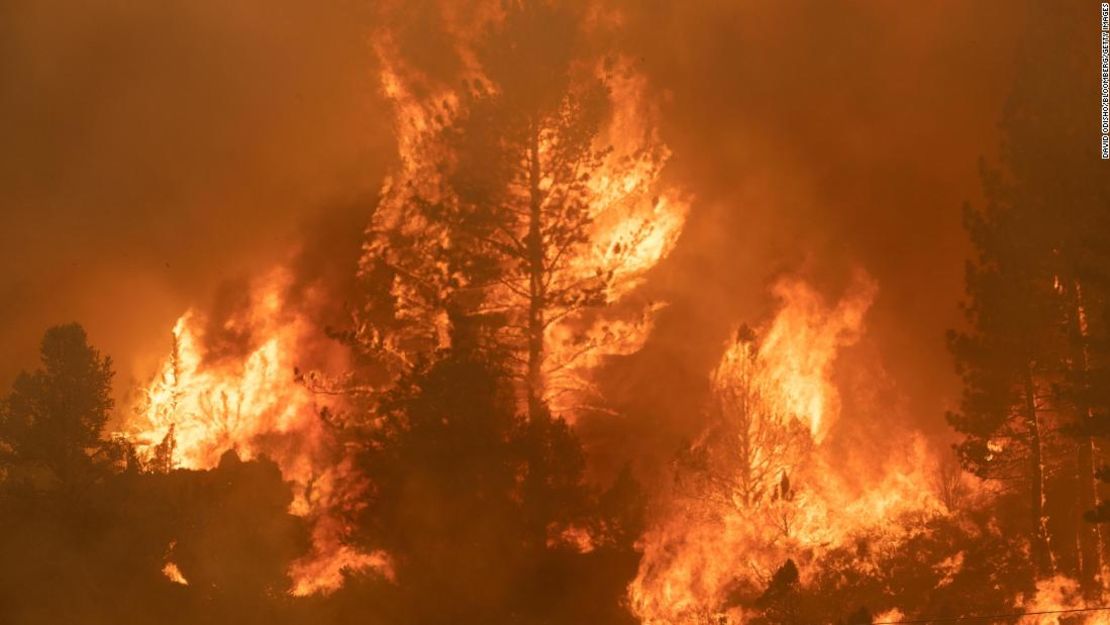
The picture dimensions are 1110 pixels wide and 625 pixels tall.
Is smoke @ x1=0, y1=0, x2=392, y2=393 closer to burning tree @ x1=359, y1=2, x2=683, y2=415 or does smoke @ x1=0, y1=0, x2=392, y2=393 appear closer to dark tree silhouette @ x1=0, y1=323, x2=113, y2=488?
burning tree @ x1=359, y1=2, x2=683, y2=415

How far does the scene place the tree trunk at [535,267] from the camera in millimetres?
21250

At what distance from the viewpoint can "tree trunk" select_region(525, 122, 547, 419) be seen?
21.2m

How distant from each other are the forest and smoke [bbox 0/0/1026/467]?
340 millimetres

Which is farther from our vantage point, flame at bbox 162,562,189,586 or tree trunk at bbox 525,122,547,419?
tree trunk at bbox 525,122,547,419

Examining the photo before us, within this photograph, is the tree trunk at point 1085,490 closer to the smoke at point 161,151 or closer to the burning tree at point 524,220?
the burning tree at point 524,220

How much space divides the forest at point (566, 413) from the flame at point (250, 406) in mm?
87

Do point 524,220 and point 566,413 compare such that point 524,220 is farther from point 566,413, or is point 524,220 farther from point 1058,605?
point 1058,605

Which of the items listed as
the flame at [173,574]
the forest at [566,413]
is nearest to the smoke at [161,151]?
the forest at [566,413]

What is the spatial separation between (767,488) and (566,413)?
15.7ft

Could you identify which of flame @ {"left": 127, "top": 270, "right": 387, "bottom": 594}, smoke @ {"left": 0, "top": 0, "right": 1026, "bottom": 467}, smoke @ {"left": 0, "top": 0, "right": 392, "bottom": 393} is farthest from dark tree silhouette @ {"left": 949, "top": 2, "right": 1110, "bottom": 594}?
smoke @ {"left": 0, "top": 0, "right": 392, "bottom": 393}

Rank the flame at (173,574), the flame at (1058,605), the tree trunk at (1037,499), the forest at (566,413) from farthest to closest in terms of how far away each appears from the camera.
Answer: the tree trunk at (1037,499), the flame at (1058,605), the flame at (173,574), the forest at (566,413)

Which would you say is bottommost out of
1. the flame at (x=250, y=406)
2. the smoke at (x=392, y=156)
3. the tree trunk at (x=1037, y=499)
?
the tree trunk at (x=1037, y=499)

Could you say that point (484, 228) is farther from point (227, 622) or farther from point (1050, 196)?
point (1050, 196)

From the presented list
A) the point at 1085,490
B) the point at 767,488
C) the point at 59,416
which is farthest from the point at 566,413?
the point at 1085,490
